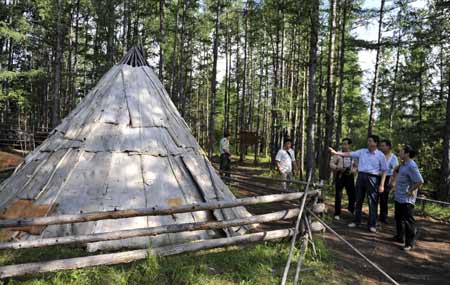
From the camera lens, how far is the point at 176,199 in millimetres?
6020

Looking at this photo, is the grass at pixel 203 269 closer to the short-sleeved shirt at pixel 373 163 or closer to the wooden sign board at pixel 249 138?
the short-sleeved shirt at pixel 373 163

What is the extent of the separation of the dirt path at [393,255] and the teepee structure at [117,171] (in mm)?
2129

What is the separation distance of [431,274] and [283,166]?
4.42 m

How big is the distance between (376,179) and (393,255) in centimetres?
158

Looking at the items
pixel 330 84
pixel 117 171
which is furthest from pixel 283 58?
pixel 117 171

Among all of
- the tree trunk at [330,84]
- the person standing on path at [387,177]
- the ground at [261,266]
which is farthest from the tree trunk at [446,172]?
the ground at [261,266]

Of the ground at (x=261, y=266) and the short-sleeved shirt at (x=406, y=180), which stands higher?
the short-sleeved shirt at (x=406, y=180)

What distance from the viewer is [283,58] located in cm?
1502

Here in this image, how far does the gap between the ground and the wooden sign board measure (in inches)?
666

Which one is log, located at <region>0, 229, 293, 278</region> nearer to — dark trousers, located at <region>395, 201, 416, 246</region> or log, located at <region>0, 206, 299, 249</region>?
log, located at <region>0, 206, 299, 249</region>

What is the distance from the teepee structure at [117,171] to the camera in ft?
18.5

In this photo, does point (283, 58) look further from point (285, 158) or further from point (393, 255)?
point (393, 255)

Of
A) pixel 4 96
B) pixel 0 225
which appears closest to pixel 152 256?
pixel 0 225

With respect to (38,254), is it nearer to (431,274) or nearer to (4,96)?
(431,274)
